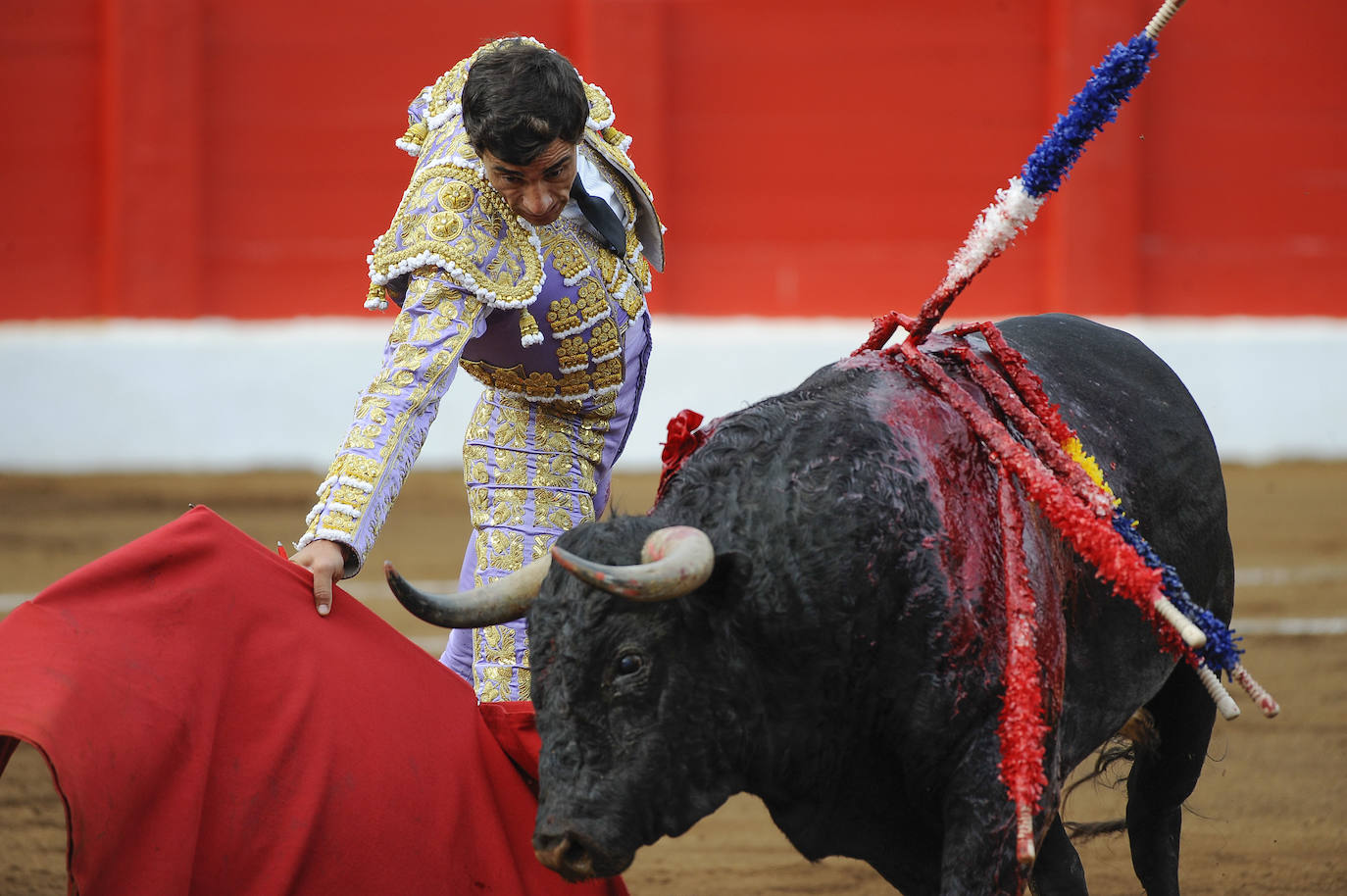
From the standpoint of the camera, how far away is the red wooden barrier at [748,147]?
8.55m

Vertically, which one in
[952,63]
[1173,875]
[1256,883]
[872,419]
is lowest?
[1256,883]

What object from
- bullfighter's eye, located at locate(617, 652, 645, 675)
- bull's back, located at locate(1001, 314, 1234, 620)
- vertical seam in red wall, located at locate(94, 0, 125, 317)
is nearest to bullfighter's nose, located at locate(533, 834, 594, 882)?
bullfighter's eye, located at locate(617, 652, 645, 675)

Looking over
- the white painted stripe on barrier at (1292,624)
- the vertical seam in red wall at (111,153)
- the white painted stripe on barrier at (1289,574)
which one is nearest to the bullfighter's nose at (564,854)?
the white painted stripe on barrier at (1292,624)

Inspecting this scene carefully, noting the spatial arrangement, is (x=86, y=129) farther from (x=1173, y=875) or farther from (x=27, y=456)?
(x=1173, y=875)

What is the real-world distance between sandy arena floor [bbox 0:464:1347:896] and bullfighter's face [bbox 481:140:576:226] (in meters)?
0.87

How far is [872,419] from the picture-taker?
79.6 inches

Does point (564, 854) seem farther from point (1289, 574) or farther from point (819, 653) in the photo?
point (1289, 574)

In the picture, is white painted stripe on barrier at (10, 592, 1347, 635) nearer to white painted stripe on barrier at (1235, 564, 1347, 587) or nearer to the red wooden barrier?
white painted stripe on barrier at (1235, 564, 1347, 587)

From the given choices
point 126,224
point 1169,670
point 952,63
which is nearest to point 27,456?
point 126,224

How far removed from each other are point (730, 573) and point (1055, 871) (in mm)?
800

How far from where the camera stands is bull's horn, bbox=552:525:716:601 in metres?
1.72

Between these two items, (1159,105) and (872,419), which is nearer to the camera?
(872,419)

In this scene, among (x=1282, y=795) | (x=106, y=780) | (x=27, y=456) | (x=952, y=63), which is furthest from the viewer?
(x=952, y=63)

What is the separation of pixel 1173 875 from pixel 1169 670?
0.61 meters
